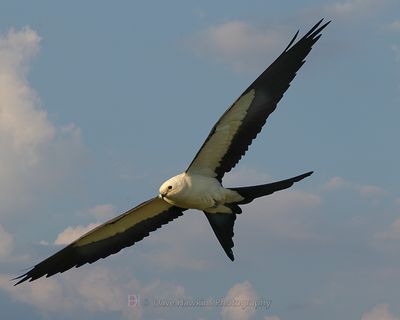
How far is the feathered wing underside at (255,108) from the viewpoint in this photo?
23.1 meters

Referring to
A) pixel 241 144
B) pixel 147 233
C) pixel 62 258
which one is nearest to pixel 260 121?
pixel 241 144

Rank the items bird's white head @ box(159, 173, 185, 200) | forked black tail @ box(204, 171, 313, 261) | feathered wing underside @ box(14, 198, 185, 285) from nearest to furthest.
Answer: bird's white head @ box(159, 173, 185, 200)
forked black tail @ box(204, 171, 313, 261)
feathered wing underside @ box(14, 198, 185, 285)

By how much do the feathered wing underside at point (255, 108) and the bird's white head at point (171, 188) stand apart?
2.06 feet

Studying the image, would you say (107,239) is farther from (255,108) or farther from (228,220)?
(255,108)

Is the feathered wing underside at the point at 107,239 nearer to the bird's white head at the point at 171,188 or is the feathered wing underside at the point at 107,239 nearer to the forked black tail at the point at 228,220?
the forked black tail at the point at 228,220

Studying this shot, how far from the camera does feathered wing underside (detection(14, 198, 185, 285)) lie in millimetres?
24906

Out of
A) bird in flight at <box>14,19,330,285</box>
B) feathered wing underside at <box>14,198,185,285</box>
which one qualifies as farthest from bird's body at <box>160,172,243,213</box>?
feathered wing underside at <box>14,198,185,285</box>

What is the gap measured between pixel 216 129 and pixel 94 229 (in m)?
3.87

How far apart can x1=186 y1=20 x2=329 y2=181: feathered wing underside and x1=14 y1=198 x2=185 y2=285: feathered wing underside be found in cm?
194

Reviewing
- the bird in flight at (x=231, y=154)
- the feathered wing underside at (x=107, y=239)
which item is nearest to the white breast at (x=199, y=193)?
the bird in flight at (x=231, y=154)

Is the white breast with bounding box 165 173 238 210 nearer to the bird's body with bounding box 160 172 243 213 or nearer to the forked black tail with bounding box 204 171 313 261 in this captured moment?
the bird's body with bounding box 160 172 243 213

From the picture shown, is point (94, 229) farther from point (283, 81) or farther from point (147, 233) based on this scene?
point (283, 81)

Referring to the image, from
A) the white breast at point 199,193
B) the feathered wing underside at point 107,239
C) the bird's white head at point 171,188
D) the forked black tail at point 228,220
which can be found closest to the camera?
the bird's white head at point 171,188

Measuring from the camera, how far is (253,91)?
75.8 ft
